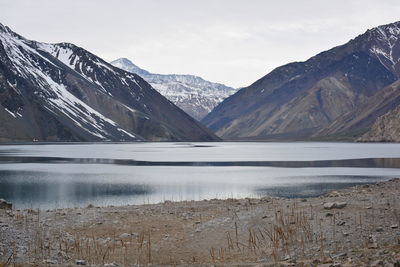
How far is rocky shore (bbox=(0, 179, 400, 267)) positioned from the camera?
18.1m

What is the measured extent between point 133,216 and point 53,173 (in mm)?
49937

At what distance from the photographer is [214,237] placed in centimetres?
2275

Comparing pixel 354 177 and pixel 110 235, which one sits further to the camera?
pixel 354 177

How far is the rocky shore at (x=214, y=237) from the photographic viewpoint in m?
18.1

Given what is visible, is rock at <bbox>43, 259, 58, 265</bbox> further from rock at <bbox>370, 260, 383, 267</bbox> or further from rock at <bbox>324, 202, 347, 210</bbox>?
rock at <bbox>324, 202, 347, 210</bbox>

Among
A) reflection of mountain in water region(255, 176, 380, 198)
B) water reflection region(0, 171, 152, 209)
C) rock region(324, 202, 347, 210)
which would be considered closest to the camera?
rock region(324, 202, 347, 210)

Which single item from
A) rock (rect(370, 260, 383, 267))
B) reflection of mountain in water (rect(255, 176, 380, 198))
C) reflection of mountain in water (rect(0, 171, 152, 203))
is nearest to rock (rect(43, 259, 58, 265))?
rock (rect(370, 260, 383, 267))

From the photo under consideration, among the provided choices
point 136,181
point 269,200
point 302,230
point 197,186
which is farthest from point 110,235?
point 136,181

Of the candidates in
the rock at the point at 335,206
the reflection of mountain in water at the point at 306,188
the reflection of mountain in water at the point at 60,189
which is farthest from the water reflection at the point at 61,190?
the rock at the point at 335,206

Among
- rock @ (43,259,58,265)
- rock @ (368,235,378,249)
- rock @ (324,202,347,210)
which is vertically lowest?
rock @ (43,259,58,265)

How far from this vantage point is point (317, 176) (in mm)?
69750

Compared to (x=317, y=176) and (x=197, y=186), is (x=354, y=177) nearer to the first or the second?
(x=317, y=176)

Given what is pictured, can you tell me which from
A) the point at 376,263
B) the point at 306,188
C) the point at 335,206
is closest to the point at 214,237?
the point at 335,206

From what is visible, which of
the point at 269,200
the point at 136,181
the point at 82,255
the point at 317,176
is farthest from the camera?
the point at 317,176
